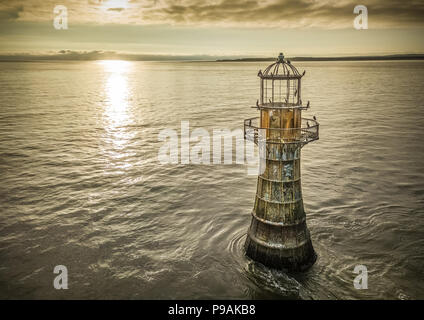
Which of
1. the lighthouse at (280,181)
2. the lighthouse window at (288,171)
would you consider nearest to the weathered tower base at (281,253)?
the lighthouse at (280,181)

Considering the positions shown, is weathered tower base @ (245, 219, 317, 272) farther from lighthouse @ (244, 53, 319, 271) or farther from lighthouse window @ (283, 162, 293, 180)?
lighthouse window @ (283, 162, 293, 180)

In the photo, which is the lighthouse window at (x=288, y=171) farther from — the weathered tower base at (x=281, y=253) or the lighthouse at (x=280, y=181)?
the weathered tower base at (x=281, y=253)

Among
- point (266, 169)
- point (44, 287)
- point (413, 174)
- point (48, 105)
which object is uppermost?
point (48, 105)

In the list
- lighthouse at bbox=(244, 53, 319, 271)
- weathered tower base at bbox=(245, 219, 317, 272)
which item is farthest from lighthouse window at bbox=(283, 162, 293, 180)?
weathered tower base at bbox=(245, 219, 317, 272)

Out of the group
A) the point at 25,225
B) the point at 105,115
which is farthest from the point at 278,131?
the point at 105,115

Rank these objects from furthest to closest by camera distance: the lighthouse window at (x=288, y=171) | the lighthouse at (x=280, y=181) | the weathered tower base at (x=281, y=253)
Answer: the weathered tower base at (x=281, y=253)
the lighthouse window at (x=288, y=171)
the lighthouse at (x=280, y=181)

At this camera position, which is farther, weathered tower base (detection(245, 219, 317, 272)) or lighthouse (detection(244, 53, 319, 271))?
weathered tower base (detection(245, 219, 317, 272))

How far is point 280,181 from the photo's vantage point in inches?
442

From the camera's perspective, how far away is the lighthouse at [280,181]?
10.7m

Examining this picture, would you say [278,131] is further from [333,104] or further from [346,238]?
[333,104]

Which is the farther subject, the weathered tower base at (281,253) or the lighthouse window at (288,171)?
the weathered tower base at (281,253)

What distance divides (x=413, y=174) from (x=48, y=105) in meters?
55.6

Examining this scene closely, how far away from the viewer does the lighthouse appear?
35.1ft

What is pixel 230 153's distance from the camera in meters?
30.1
